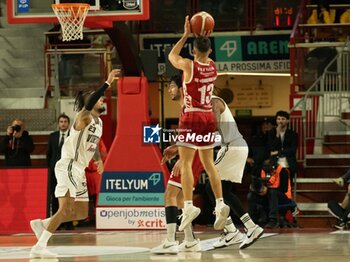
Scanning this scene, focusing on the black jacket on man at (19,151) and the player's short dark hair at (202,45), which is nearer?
the player's short dark hair at (202,45)

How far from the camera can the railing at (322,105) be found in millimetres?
21312

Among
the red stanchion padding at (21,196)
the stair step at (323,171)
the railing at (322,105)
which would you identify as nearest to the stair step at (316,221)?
the stair step at (323,171)

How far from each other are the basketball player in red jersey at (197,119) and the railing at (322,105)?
9.03 metres

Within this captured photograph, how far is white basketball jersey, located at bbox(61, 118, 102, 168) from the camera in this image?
40.8 feet

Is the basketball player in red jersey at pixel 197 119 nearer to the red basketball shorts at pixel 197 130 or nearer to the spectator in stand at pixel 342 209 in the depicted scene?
the red basketball shorts at pixel 197 130

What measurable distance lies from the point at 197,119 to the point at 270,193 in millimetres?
6561

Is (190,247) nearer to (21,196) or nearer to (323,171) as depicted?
(21,196)

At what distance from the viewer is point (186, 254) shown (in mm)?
11859

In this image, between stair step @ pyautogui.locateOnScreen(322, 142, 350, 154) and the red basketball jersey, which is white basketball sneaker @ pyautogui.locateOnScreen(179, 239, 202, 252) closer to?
the red basketball jersey

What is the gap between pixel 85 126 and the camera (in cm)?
1241

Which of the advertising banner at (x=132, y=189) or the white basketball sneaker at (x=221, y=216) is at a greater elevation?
the white basketball sneaker at (x=221, y=216)

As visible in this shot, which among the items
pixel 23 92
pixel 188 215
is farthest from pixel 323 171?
pixel 188 215

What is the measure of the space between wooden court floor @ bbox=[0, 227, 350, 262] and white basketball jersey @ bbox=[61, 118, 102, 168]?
1.17 meters

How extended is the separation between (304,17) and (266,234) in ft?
32.7
